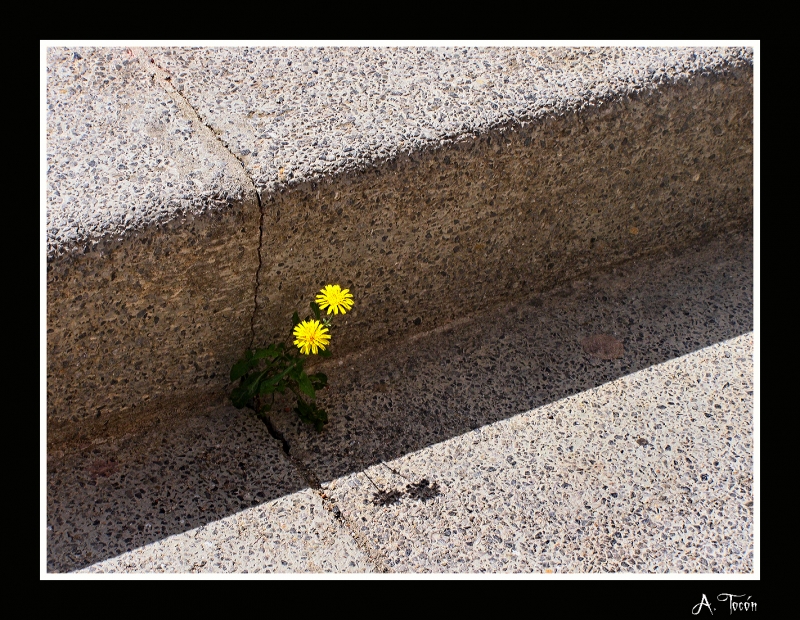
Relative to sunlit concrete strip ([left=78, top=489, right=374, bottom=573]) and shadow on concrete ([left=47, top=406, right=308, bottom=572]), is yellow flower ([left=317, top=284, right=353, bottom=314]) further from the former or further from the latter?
sunlit concrete strip ([left=78, top=489, right=374, bottom=573])

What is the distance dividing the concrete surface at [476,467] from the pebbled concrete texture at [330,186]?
0.16m

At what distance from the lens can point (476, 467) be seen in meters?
2.59

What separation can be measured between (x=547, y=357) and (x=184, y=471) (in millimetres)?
1222

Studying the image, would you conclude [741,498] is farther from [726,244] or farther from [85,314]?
[85,314]

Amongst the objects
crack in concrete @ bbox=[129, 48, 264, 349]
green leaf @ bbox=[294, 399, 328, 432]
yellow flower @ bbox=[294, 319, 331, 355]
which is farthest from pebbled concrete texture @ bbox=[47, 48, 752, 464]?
green leaf @ bbox=[294, 399, 328, 432]

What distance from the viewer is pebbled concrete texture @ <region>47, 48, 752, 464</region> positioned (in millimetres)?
2416

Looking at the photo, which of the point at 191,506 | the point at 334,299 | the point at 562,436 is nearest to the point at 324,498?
the point at 191,506

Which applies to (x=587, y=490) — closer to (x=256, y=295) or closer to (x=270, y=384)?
(x=270, y=384)

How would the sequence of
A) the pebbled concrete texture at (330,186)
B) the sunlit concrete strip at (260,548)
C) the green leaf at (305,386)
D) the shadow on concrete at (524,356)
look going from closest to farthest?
1. the sunlit concrete strip at (260,548)
2. the pebbled concrete texture at (330,186)
3. the green leaf at (305,386)
4. the shadow on concrete at (524,356)

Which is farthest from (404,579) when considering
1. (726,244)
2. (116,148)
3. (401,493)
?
(726,244)

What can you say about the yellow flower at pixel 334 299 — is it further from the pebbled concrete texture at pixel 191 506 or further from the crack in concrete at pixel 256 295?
the pebbled concrete texture at pixel 191 506

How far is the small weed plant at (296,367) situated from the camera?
2572 millimetres

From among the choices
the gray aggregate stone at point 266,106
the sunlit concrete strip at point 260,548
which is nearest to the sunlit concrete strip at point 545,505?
the sunlit concrete strip at point 260,548

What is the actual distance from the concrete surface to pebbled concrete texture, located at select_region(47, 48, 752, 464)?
16cm
